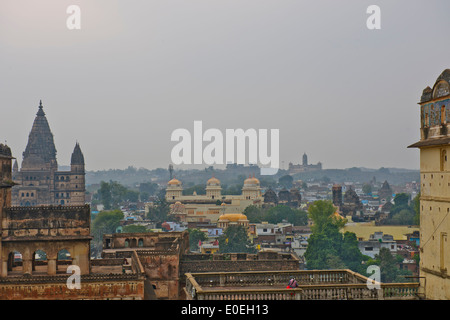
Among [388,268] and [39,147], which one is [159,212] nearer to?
[39,147]

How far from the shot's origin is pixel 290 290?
11.8 meters

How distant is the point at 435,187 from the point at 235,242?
51204 millimetres

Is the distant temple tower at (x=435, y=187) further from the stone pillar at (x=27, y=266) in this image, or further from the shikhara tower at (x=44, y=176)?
the shikhara tower at (x=44, y=176)

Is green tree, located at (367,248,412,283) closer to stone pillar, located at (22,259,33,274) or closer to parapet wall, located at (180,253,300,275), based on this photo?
parapet wall, located at (180,253,300,275)

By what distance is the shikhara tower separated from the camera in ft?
287

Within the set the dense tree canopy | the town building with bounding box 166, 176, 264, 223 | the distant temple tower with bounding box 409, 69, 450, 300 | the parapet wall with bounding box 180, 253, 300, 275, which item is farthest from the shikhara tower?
the distant temple tower with bounding box 409, 69, 450, 300

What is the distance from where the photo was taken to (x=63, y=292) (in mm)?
18781

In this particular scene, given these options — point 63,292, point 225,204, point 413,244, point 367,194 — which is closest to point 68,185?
point 225,204

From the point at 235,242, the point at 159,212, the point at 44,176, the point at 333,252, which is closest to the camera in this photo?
the point at 333,252

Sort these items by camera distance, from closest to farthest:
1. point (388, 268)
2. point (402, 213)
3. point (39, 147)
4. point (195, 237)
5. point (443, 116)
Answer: point (443, 116)
point (388, 268)
point (195, 237)
point (402, 213)
point (39, 147)

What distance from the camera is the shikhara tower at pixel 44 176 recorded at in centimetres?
8738

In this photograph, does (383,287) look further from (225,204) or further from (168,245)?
(225,204)

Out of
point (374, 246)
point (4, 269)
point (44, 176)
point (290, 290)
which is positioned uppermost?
point (44, 176)

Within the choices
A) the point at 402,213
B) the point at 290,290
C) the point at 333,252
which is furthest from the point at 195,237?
the point at 290,290
